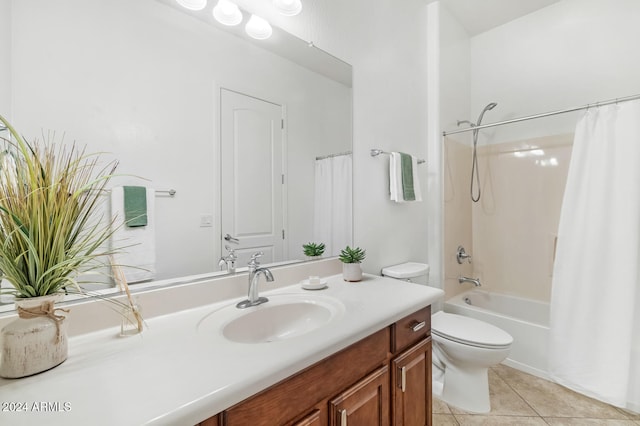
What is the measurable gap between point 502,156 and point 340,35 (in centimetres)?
195

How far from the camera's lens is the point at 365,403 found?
95 centimetres

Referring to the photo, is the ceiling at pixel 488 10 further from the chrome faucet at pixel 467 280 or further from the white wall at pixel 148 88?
the chrome faucet at pixel 467 280

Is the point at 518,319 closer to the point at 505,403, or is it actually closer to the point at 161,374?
the point at 505,403

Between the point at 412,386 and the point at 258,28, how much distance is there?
1665 millimetres

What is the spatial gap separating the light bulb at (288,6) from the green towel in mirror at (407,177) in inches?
39.4

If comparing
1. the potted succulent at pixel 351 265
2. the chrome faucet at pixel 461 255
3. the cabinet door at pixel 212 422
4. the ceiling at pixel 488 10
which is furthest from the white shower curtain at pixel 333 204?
the ceiling at pixel 488 10

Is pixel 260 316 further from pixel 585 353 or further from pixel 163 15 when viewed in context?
pixel 585 353

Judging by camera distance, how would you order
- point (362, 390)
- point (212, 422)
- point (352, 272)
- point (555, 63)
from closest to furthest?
point (212, 422) < point (362, 390) < point (352, 272) < point (555, 63)

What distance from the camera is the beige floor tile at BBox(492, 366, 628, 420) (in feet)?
5.36

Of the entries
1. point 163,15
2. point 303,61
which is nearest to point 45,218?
point 163,15

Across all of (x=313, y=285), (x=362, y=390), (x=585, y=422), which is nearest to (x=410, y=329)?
(x=362, y=390)

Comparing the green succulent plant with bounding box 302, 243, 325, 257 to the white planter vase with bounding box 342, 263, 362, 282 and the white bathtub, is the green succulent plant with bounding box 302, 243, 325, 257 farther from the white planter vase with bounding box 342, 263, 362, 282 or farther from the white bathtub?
the white bathtub

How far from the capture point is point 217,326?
0.91m

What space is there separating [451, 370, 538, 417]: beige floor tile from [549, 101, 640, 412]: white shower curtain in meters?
0.29
